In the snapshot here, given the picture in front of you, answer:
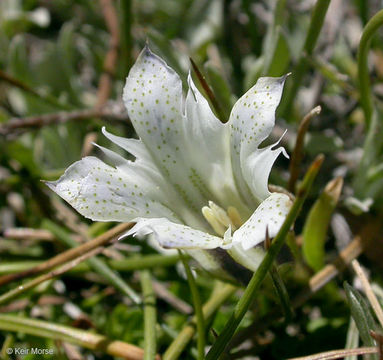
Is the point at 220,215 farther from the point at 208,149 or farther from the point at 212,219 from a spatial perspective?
the point at 208,149

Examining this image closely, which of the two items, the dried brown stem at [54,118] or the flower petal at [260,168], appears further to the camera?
the dried brown stem at [54,118]

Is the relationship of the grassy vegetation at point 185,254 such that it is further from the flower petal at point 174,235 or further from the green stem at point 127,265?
the flower petal at point 174,235

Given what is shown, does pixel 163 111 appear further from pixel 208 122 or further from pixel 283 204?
pixel 283 204

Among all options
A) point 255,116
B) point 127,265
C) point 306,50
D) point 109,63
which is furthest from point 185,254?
point 109,63

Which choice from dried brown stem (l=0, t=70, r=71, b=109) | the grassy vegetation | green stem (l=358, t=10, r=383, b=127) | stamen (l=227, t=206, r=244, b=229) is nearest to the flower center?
stamen (l=227, t=206, r=244, b=229)

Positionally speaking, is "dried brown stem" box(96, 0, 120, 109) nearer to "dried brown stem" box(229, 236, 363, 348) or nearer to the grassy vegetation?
the grassy vegetation

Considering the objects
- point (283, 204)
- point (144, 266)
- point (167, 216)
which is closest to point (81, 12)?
point (144, 266)

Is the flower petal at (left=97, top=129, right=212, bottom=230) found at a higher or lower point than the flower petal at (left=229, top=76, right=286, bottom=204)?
lower

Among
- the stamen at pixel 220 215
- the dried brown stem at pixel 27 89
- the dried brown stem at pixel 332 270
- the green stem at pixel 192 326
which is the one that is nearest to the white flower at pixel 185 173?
the stamen at pixel 220 215
